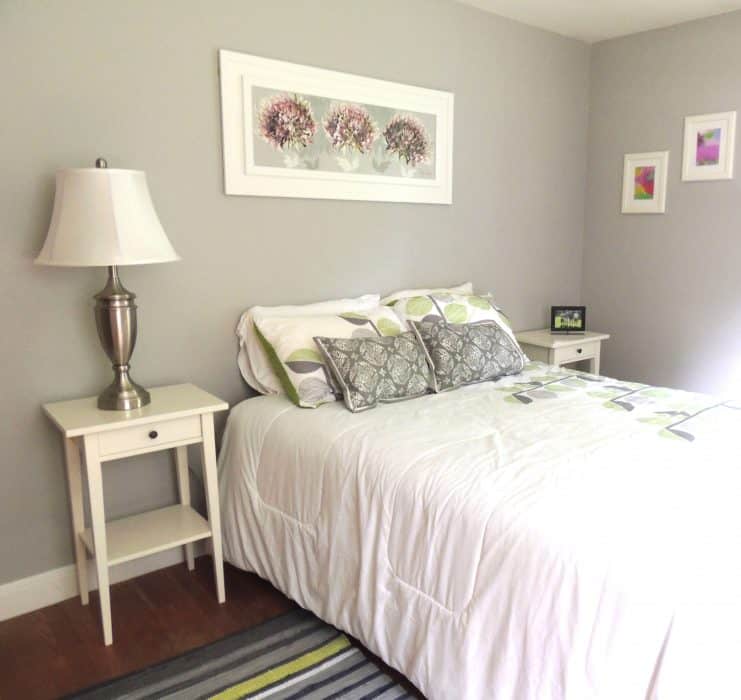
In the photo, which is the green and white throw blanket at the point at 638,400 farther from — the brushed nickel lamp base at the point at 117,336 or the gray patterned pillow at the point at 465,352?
the brushed nickel lamp base at the point at 117,336

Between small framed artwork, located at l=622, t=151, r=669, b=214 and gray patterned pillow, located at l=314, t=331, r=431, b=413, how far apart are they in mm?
2030

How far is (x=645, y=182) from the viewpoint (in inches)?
144

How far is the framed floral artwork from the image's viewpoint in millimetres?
2477

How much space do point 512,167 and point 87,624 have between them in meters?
2.97

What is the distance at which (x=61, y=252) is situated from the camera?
1.90 m

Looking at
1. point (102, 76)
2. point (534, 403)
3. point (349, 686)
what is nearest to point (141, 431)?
point (349, 686)

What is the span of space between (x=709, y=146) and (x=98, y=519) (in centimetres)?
340

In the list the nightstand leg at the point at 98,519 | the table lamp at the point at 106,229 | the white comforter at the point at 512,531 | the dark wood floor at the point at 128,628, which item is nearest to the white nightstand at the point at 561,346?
the white comforter at the point at 512,531

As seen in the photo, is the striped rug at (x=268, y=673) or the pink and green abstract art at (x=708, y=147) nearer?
the striped rug at (x=268, y=673)

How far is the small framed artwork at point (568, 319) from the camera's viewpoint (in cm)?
370

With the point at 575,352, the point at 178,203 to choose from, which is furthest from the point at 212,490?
the point at 575,352

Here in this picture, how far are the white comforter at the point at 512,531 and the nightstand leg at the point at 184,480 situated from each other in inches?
5.9

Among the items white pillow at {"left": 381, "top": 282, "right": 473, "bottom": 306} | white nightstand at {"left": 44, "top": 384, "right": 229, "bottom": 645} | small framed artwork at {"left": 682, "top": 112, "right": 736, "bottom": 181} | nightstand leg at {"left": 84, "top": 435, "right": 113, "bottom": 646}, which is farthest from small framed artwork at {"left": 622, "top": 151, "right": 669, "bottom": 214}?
nightstand leg at {"left": 84, "top": 435, "right": 113, "bottom": 646}

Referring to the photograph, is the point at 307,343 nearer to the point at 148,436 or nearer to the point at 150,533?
the point at 148,436
